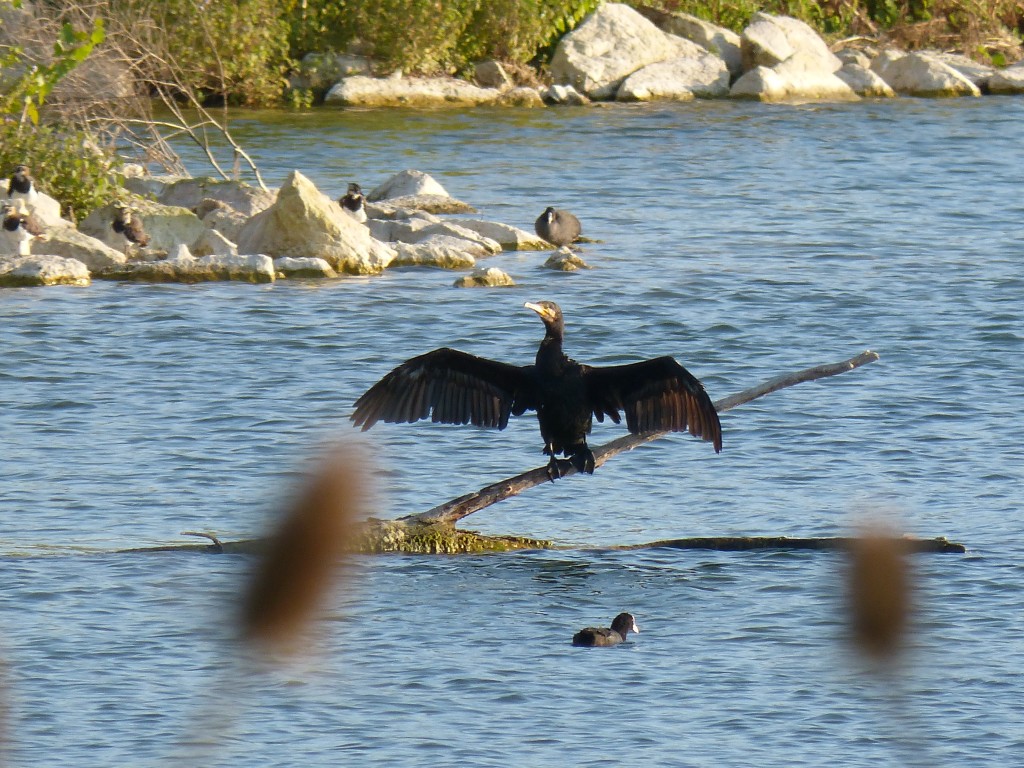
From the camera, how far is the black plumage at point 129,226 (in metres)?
17.6

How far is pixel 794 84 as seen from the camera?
30969 mm

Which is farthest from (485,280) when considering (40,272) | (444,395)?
(444,395)

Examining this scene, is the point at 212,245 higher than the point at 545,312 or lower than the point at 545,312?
lower

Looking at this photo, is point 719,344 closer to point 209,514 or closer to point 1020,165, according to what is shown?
point 209,514

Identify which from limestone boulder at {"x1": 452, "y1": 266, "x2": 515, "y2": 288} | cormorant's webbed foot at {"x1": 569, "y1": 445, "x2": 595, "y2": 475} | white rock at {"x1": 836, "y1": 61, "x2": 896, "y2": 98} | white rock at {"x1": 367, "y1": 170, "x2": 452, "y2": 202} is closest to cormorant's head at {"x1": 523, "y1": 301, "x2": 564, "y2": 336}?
cormorant's webbed foot at {"x1": 569, "y1": 445, "x2": 595, "y2": 475}

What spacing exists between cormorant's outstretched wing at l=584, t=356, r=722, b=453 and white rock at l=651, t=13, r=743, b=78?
25.4 meters

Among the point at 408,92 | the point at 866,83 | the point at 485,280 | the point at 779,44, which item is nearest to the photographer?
the point at 485,280

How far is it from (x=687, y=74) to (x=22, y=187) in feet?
55.6

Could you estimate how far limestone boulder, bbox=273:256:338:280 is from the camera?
56.2ft

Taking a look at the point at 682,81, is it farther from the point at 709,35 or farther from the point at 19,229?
the point at 19,229

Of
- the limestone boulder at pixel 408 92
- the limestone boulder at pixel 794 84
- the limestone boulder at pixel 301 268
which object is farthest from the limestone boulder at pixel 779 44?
the limestone boulder at pixel 301 268

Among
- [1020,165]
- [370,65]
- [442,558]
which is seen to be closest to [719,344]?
[442,558]

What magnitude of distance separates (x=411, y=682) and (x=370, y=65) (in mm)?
24608

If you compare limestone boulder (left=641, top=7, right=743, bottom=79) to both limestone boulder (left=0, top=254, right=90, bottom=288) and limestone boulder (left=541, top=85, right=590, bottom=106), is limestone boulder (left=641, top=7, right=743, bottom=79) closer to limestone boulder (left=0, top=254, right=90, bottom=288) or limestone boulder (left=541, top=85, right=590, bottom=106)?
limestone boulder (left=541, top=85, right=590, bottom=106)
